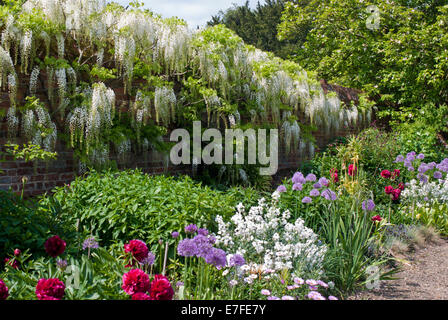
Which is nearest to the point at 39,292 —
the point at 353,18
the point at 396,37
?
the point at 396,37

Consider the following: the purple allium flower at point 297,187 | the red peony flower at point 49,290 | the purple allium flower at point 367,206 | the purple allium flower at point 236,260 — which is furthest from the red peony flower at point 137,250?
the purple allium flower at point 367,206

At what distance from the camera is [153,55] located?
4914mm

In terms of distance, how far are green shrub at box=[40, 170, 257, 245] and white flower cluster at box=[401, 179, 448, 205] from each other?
2.60 meters

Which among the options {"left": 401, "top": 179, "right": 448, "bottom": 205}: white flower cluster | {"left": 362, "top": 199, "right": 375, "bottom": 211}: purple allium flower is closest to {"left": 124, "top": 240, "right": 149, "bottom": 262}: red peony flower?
{"left": 362, "top": 199, "right": 375, "bottom": 211}: purple allium flower

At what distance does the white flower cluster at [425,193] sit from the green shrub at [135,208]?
260cm

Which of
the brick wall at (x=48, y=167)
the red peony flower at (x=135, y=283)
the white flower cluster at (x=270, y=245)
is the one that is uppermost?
the brick wall at (x=48, y=167)

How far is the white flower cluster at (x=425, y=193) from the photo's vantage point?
484 cm

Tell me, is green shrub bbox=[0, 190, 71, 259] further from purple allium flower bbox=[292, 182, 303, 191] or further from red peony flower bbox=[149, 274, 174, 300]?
purple allium flower bbox=[292, 182, 303, 191]

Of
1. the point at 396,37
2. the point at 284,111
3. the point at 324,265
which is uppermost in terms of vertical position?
the point at 396,37

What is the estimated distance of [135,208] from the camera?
2.91m

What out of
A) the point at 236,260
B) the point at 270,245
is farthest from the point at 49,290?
the point at 270,245

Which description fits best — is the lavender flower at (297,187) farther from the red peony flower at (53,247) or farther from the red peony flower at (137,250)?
the red peony flower at (53,247)

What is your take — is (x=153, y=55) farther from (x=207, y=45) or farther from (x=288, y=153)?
(x=288, y=153)

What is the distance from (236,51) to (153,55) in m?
1.32
